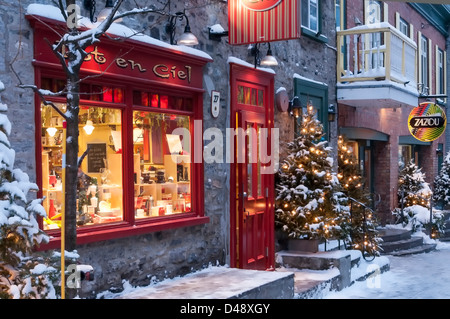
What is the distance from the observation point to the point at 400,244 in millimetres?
13359

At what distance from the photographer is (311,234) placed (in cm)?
973

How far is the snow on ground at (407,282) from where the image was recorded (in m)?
8.99

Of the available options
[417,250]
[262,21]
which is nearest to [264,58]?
[262,21]

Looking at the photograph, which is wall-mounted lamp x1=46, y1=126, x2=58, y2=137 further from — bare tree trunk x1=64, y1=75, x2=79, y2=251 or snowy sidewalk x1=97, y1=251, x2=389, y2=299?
snowy sidewalk x1=97, y1=251, x2=389, y2=299

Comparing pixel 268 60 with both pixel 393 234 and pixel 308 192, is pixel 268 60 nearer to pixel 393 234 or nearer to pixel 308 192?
pixel 308 192

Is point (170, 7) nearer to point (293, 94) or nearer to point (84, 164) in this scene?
point (84, 164)

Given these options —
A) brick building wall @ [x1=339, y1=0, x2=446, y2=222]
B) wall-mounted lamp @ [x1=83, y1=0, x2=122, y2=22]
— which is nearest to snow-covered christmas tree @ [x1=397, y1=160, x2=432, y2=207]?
brick building wall @ [x1=339, y1=0, x2=446, y2=222]

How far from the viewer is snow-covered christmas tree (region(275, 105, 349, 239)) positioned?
967 cm

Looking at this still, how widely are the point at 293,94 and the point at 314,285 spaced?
3.50 metres

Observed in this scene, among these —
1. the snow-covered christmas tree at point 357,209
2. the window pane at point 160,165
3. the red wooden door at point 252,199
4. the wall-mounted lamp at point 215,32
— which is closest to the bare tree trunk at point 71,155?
the window pane at point 160,165

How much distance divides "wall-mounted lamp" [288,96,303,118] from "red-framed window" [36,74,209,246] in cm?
278

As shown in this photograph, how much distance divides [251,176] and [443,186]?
12.7 meters

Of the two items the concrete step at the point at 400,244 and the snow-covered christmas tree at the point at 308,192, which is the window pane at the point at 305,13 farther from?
the concrete step at the point at 400,244

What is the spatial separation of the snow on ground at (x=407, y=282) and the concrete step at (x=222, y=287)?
63.6 inches
